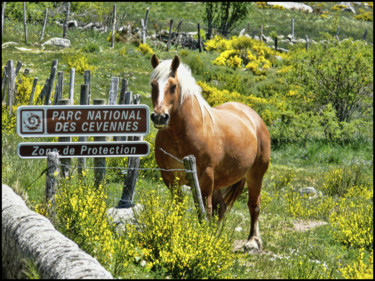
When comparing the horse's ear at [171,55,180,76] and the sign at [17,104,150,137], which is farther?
the horse's ear at [171,55,180,76]

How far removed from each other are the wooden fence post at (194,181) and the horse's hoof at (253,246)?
1737mm

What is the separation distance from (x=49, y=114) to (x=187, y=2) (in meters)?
56.4

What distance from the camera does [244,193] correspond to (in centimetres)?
1144

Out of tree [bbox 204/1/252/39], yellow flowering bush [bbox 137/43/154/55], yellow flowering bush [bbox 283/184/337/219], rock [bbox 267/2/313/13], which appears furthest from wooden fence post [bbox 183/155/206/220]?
rock [bbox 267/2/313/13]

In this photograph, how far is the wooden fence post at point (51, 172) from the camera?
19.8ft

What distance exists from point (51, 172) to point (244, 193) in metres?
6.06

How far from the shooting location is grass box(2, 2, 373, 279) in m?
6.55

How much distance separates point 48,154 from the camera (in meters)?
6.03

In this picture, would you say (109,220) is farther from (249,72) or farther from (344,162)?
(249,72)

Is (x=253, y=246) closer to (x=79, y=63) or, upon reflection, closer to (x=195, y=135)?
(x=195, y=135)

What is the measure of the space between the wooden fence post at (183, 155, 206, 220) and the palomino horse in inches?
15.6

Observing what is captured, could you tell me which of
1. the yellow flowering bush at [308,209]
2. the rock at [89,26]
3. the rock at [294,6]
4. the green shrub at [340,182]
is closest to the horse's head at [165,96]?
the yellow flowering bush at [308,209]

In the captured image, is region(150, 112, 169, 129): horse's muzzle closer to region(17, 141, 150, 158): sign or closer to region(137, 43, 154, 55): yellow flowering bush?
region(17, 141, 150, 158): sign

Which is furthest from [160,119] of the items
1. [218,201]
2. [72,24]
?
[72,24]
